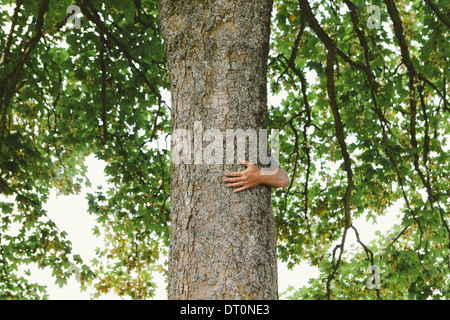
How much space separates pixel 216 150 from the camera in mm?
2582

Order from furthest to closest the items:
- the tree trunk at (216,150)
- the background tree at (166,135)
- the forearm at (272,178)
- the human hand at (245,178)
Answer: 1. the background tree at (166,135)
2. the forearm at (272,178)
3. the human hand at (245,178)
4. the tree trunk at (216,150)

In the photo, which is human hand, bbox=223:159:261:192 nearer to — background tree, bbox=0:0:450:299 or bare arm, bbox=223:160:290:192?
bare arm, bbox=223:160:290:192

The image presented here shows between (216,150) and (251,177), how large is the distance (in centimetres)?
26

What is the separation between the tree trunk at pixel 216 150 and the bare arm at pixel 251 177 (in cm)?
4

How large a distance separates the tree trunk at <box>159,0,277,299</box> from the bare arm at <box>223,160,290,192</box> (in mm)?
36

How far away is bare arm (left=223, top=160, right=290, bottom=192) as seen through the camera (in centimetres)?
251

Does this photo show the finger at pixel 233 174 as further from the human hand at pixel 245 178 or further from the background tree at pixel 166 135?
the background tree at pixel 166 135

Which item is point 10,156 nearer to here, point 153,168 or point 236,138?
point 153,168

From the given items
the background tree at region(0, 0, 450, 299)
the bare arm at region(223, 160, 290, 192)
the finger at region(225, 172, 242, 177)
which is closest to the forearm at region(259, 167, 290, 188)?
the bare arm at region(223, 160, 290, 192)

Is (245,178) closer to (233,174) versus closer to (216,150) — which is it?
(233,174)

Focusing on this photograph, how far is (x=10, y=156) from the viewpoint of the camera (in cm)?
599

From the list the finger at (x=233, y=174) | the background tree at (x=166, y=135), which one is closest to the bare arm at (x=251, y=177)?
the finger at (x=233, y=174)

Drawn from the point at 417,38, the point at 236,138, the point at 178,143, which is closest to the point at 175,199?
the point at 178,143

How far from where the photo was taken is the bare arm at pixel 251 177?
2510mm
